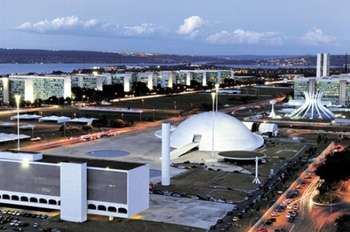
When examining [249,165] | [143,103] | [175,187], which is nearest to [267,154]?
[249,165]

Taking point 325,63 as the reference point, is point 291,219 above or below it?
below

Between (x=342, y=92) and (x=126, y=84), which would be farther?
(x=126, y=84)

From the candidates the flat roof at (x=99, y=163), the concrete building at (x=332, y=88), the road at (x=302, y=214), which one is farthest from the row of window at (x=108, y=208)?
the concrete building at (x=332, y=88)

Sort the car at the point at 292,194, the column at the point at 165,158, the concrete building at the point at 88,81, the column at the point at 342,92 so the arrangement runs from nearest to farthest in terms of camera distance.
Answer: the car at the point at 292,194, the column at the point at 165,158, the column at the point at 342,92, the concrete building at the point at 88,81

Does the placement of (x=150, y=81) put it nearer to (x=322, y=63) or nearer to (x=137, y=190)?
(x=322, y=63)

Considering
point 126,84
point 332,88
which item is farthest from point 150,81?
point 332,88

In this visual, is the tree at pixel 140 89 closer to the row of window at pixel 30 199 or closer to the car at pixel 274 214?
the row of window at pixel 30 199

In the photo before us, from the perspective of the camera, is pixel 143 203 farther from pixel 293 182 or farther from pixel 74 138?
pixel 74 138
